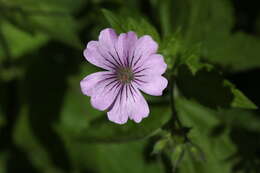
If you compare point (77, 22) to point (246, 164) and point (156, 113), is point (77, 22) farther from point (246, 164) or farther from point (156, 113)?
point (246, 164)

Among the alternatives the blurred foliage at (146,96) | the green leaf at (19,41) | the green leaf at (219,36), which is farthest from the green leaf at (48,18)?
the green leaf at (219,36)

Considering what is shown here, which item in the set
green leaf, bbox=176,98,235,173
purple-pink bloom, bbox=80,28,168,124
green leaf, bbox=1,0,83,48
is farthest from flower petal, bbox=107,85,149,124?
green leaf, bbox=1,0,83,48

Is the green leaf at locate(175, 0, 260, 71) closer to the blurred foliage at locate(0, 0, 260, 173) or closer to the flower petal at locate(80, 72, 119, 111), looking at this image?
the blurred foliage at locate(0, 0, 260, 173)

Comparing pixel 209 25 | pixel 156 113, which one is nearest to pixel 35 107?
pixel 156 113

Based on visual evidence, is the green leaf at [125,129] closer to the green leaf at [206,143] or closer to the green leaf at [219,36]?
the green leaf at [206,143]

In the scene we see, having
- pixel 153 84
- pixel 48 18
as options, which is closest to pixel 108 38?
pixel 153 84

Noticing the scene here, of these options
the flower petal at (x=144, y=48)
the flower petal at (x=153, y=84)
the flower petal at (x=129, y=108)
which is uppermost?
the flower petal at (x=144, y=48)
